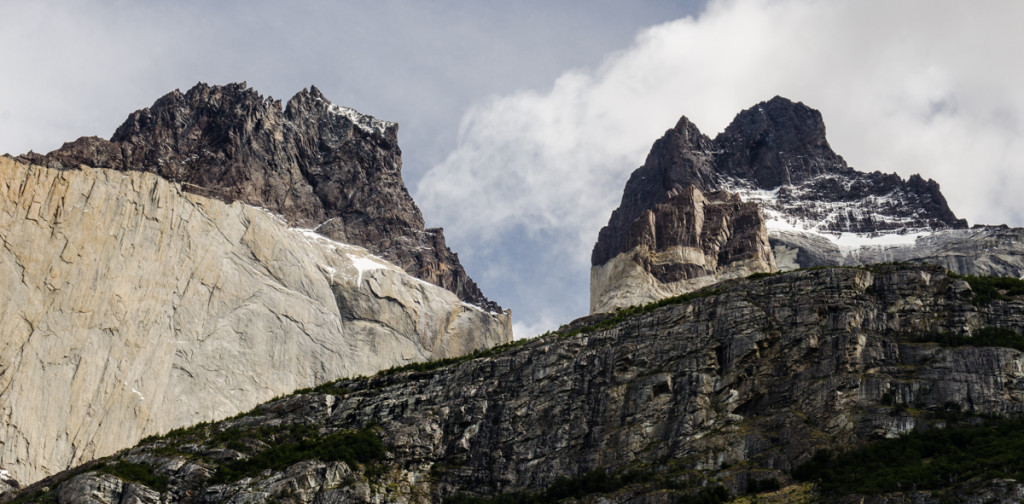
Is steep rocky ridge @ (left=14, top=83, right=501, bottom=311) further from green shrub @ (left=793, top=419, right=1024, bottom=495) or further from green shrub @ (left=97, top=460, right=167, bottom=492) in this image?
green shrub @ (left=793, top=419, right=1024, bottom=495)

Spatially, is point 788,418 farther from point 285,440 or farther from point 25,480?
point 25,480

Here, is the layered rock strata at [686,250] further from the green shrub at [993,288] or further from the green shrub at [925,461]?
the green shrub at [925,461]

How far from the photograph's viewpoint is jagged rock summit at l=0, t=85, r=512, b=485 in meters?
129

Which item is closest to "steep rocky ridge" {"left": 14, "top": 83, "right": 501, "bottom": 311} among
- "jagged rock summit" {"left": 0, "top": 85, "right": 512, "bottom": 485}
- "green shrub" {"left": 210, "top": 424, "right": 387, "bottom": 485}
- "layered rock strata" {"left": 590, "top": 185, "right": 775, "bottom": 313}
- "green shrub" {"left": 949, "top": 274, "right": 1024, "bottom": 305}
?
"jagged rock summit" {"left": 0, "top": 85, "right": 512, "bottom": 485}

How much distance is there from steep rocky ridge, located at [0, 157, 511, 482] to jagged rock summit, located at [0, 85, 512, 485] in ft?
0.60

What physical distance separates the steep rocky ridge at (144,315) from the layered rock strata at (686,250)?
3232 cm

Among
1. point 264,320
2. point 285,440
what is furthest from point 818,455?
point 264,320

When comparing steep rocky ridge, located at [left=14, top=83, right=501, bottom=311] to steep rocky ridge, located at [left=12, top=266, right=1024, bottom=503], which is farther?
steep rocky ridge, located at [left=14, top=83, right=501, bottom=311]

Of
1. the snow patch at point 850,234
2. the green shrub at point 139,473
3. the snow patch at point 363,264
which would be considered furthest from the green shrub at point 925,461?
the snow patch at point 850,234

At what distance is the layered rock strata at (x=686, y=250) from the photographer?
171 m

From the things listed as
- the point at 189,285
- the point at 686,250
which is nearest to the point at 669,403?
the point at 189,285

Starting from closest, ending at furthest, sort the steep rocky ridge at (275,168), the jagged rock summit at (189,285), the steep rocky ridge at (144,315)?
the steep rocky ridge at (144,315) < the jagged rock summit at (189,285) < the steep rocky ridge at (275,168)

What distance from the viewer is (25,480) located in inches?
4656

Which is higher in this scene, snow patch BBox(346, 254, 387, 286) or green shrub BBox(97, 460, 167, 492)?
snow patch BBox(346, 254, 387, 286)
